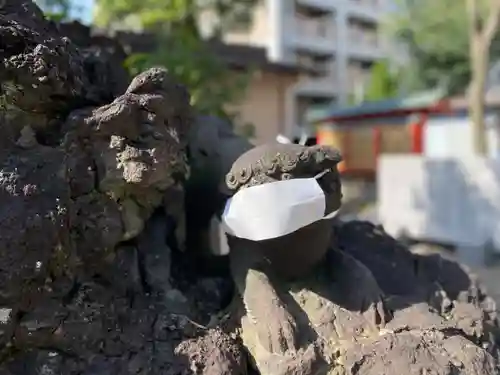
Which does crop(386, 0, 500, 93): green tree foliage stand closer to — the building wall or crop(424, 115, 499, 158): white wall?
crop(424, 115, 499, 158): white wall

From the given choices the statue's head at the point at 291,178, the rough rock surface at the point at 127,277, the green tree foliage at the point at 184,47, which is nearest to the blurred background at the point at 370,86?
the green tree foliage at the point at 184,47

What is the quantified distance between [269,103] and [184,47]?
444cm

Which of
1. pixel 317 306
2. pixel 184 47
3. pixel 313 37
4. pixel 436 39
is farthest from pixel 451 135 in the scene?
pixel 317 306

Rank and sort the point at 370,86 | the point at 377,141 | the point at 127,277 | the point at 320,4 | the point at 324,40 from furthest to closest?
1. the point at 324,40
2. the point at 320,4
3. the point at 370,86
4. the point at 377,141
5. the point at 127,277

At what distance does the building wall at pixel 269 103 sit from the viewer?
8.39 meters

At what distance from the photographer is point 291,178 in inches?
56.3

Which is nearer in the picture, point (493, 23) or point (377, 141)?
point (493, 23)

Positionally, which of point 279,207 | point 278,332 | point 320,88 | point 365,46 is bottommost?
point 278,332

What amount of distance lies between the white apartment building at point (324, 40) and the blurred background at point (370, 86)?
37mm

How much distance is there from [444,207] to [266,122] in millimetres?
3986

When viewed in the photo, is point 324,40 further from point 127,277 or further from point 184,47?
point 127,277

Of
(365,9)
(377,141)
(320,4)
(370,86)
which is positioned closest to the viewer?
(377,141)

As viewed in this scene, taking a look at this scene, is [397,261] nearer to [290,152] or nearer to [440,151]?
[290,152]

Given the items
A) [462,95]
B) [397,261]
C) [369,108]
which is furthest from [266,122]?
[397,261]
